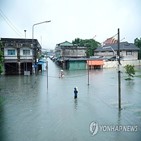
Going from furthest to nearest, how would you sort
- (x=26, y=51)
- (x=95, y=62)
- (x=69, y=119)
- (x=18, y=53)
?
(x=95, y=62), (x=26, y=51), (x=18, y=53), (x=69, y=119)

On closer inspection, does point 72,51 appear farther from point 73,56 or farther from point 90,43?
point 90,43

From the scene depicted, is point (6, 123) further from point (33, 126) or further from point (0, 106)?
point (0, 106)

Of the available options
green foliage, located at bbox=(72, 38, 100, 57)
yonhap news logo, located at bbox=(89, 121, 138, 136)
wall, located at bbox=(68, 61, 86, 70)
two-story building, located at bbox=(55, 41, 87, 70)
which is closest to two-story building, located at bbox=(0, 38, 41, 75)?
wall, located at bbox=(68, 61, 86, 70)

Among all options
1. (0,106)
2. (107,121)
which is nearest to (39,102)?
(0,106)

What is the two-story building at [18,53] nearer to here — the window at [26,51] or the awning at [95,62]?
the window at [26,51]

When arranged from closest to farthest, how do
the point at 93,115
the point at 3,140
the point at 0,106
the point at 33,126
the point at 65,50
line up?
the point at 3,140
the point at 33,126
the point at 93,115
the point at 0,106
the point at 65,50

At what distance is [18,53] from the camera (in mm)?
43469

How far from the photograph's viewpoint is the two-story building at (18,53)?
4256 centimetres

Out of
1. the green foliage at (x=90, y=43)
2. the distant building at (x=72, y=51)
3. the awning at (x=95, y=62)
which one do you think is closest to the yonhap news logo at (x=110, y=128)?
the awning at (x=95, y=62)

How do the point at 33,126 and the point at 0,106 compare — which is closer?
the point at 33,126

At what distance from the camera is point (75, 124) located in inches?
482

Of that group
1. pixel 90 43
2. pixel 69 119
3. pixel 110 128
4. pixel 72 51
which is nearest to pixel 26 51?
pixel 72 51

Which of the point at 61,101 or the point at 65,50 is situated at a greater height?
the point at 65,50

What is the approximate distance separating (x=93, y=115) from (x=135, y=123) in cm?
278
